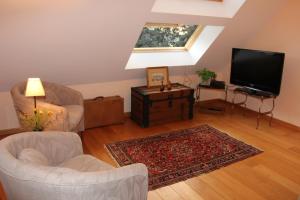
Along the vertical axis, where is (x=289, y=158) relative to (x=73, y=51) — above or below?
below

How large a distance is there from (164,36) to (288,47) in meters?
2.06

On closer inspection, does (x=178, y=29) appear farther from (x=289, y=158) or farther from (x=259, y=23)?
(x=289, y=158)

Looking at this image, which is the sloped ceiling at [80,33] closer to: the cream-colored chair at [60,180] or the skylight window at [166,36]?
the skylight window at [166,36]

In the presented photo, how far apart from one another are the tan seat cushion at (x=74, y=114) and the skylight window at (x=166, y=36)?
156 centimetres

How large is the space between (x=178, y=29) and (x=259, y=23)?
4.53 ft

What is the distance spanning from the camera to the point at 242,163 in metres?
3.19

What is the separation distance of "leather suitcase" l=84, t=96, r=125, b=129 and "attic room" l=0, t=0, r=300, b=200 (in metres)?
0.02

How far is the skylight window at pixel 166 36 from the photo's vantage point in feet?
14.5

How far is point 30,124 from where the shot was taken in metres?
2.81

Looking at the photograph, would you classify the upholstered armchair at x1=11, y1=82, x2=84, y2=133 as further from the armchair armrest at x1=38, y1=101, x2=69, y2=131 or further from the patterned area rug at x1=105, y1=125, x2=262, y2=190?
the patterned area rug at x1=105, y1=125, x2=262, y2=190

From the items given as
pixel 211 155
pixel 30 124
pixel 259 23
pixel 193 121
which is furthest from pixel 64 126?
pixel 259 23

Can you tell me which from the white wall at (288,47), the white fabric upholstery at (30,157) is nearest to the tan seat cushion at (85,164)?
the white fabric upholstery at (30,157)

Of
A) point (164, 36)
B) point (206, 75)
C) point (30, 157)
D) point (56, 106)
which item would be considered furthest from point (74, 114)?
point (206, 75)

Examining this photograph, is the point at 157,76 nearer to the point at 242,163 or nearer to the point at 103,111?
the point at 103,111
